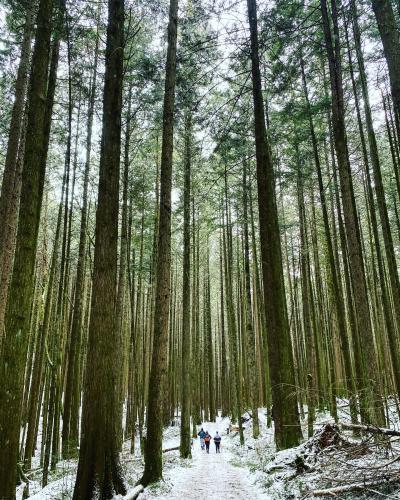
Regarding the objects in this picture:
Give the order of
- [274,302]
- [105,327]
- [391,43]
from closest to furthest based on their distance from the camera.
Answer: [391,43] < [105,327] < [274,302]

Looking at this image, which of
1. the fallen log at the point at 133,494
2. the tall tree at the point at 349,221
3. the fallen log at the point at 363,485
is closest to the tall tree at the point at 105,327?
the fallen log at the point at 133,494

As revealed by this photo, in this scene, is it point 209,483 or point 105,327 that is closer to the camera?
point 105,327

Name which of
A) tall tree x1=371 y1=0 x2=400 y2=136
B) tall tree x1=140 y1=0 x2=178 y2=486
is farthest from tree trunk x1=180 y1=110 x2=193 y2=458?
tall tree x1=371 y1=0 x2=400 y2=136

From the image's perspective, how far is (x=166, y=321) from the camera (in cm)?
795

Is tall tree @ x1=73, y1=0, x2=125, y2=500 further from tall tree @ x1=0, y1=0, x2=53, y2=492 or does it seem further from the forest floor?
tall tree @ x1=0, y1=0, x2=53, y2=492

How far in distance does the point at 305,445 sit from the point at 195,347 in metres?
12.1

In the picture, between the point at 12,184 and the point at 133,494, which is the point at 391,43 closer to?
the point at 133,494

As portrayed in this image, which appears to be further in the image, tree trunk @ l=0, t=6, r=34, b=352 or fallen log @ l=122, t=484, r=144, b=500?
tree trunk @ l=0, t=6, r=34, b=352

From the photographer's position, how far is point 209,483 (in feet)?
27.6

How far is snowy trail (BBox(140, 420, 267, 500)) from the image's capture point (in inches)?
264

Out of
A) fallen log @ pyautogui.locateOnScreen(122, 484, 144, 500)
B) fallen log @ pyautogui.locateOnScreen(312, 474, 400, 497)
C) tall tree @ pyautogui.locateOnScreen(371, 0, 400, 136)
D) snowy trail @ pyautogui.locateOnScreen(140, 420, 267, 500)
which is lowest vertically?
snowy trail @ pyautogui.locateOnScreen(140, 420, 267, 500)

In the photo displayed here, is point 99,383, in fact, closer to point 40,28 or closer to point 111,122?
point 111,122

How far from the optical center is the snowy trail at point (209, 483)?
6.70 meters

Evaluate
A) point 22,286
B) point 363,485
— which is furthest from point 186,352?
point 363,485
